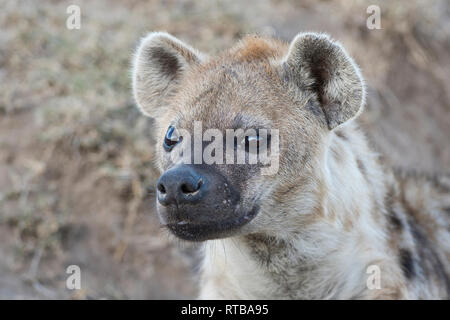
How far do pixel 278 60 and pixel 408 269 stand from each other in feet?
3.64

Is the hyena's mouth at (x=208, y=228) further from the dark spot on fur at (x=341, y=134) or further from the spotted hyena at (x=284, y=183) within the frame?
the dark spot on fur at (x=341, y=134)

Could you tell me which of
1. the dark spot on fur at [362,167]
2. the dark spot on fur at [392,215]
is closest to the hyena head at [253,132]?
the dark spot on fur at [362,167]

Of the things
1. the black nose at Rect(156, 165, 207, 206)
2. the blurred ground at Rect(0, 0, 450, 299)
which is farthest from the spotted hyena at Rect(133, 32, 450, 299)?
the blurred ground at Rect(0, 0, 450, 299)

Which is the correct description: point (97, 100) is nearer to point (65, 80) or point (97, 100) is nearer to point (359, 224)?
point (65, 80)

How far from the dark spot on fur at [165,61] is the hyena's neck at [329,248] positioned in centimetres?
80

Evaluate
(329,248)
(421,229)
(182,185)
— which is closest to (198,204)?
(182,185)

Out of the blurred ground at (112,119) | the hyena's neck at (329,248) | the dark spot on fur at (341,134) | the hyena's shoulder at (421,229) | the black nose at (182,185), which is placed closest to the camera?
the black nose at (182,185)

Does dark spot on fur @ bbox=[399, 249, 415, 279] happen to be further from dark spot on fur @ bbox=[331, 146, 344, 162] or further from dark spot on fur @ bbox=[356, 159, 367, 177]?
dark spot on fur @ bbox=[331, 146, 344, 162]

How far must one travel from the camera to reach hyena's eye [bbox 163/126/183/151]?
2633 mm

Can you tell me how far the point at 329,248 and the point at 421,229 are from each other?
751mm

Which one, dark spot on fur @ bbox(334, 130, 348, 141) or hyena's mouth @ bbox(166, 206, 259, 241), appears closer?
hyena's mouth @ bbox(166, 206, 259, 241)

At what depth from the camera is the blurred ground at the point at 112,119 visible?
3.99 m

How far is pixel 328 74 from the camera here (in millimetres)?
2660
